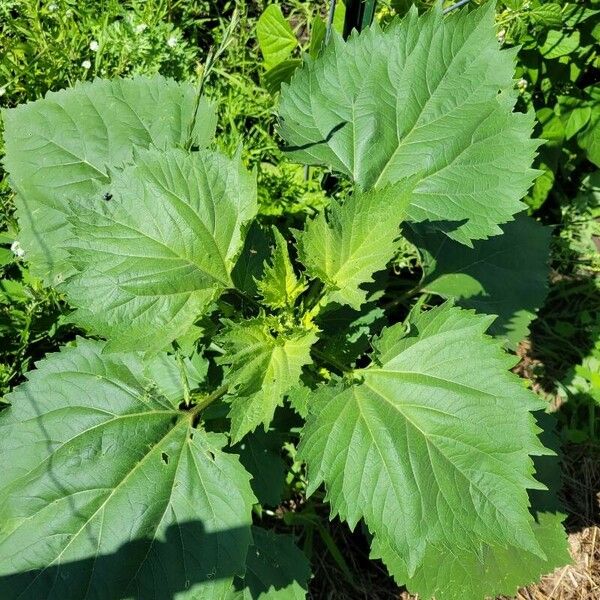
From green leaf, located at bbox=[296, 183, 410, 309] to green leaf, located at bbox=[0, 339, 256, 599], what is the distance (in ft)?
1.90

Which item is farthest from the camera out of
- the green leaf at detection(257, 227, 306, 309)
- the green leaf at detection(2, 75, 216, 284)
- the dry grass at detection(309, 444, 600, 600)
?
the dry grass at detection(309, 444, 600, 600)

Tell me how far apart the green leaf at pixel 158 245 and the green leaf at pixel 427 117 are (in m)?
0.42

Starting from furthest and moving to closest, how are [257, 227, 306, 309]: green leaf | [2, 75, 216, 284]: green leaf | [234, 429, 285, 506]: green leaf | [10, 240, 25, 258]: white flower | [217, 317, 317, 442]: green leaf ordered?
[10, 240, 25, 258]: white flower, [2, 75, 216, 284]: green leaf, [234, 429, 285, 506]: green leaf, [257, 227, 306, 309]: green leaf, [217, 317, 317, 442]: green leaf

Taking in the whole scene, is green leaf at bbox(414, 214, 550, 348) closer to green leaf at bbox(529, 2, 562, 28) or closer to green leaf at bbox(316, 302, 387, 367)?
green leaf at bbox(316, 302, 387, 367)

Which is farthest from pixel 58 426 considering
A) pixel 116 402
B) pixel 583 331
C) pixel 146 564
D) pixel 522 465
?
pixel 583 331

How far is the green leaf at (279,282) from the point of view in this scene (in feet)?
5.92

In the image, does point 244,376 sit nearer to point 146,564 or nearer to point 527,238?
point 146,564

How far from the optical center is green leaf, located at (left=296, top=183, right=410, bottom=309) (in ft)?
5.75

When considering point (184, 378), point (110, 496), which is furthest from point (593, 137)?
point (110, 496)

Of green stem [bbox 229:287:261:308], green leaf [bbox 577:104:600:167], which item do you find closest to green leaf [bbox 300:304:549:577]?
green stem [bbox 229:287:261:308]

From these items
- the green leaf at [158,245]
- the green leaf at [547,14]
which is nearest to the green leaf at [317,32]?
the green leaf at [547,14]

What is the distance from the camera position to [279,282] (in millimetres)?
1853

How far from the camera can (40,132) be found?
7.65 feet

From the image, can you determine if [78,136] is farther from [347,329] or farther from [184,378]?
[347,329]
